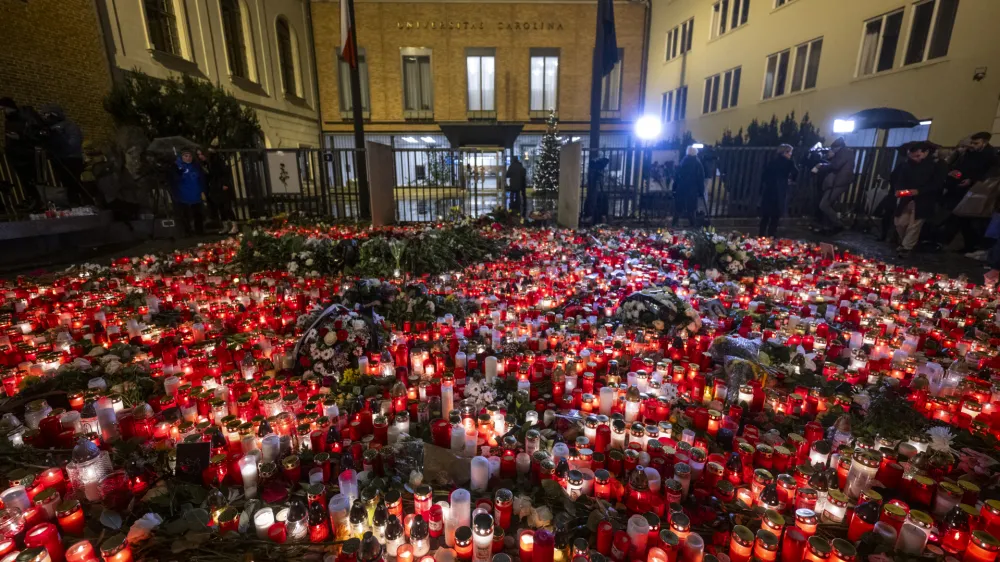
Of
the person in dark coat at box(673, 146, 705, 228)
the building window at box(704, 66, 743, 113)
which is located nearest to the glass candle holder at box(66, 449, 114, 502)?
the person in dark coat at box(673, 146, 705, 228)

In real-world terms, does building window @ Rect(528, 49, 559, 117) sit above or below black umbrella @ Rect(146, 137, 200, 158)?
above

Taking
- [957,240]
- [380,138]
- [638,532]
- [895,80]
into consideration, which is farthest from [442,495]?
[380,138]

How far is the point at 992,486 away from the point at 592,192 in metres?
9.63

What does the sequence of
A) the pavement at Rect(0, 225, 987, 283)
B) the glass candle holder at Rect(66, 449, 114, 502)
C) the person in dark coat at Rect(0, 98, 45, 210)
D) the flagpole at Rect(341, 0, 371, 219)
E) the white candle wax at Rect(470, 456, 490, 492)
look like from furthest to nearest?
the flagpole at Rect(341, 0, 371, 219) → the person in dark coat at Rect(0, 98, 45, 210) → the pavement at Rect(0, 225, 987, 283) → the white candle wax at Rect(470, 456, 490, 492) → the glass candle holder at Rect(66, 449, 114, 502)

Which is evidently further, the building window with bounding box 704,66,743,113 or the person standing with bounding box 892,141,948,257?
the building window with bounding box 704,66,743,113

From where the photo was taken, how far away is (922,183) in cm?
757

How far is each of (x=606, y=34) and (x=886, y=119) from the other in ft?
24.0

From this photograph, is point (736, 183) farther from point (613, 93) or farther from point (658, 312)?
point (613, 93)

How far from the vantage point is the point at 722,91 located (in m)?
21.2

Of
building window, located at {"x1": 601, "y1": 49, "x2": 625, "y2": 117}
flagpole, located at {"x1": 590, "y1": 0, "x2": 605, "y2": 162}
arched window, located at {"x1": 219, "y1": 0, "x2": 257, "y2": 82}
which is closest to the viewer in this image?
flagpole, located at {"x1": 590, "y1": 0, "x2": 605, "y2": 162}

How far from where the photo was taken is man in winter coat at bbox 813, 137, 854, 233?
9.66 meters

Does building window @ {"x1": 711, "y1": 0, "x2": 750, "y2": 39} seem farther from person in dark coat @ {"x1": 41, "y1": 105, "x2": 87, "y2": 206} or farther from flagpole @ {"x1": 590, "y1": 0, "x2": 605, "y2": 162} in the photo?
person in dark coat @ {"x1": 41, "y1": 105, "x2": 87, "y2": 206}

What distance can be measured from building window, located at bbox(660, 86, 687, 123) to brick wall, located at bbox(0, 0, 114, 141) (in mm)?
24461

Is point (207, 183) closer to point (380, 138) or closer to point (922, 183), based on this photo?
point (922, 183)
